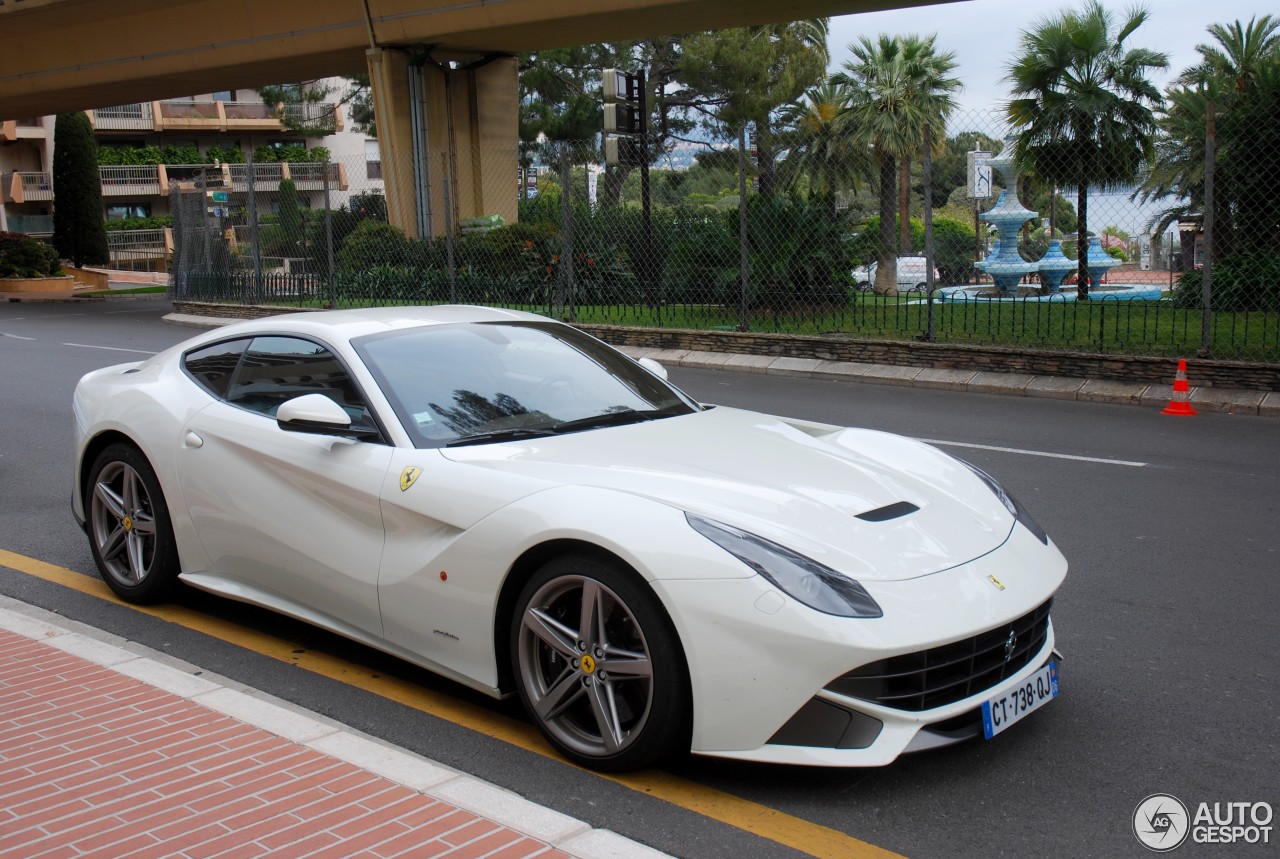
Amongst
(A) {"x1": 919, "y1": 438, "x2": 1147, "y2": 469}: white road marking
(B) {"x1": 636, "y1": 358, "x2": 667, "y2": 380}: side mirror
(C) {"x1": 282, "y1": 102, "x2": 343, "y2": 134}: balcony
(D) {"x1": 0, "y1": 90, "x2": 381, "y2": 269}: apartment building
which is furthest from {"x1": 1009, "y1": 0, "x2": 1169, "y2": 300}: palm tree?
(D) {"x1": 0, "y1": 90, "x2": 381, "y2": 269}: apartment building

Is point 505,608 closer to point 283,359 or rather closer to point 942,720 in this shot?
point 942,720

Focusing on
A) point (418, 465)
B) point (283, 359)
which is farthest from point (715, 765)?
point (283, 359)

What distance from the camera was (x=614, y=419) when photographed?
15.5 ft

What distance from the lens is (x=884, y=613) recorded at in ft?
11.1

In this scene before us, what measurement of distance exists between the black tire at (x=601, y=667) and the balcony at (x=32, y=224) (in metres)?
54.3

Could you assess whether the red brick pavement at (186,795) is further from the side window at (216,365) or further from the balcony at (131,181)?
the balcony at (131,181)

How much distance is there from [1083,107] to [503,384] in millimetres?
12077

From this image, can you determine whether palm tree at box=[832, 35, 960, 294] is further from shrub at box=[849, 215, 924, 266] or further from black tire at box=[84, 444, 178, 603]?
black tire at box=[84, 444, 178, 603]

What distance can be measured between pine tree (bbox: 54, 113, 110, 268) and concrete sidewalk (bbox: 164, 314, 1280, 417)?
37746 millimetres

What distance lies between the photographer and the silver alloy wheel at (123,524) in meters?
5.32

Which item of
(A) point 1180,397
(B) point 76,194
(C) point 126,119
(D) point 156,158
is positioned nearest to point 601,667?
(A) point 1180,397

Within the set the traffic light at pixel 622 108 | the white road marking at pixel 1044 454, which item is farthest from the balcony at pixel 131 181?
the white road marking at pixel 1044 454

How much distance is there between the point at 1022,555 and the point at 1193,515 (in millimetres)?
3554

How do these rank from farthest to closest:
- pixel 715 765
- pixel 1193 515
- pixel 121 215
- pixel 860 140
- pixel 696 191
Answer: pixel 121 215, pixel 860 140, pixel 696 191, pixel 1193 515, pixel 715 765
